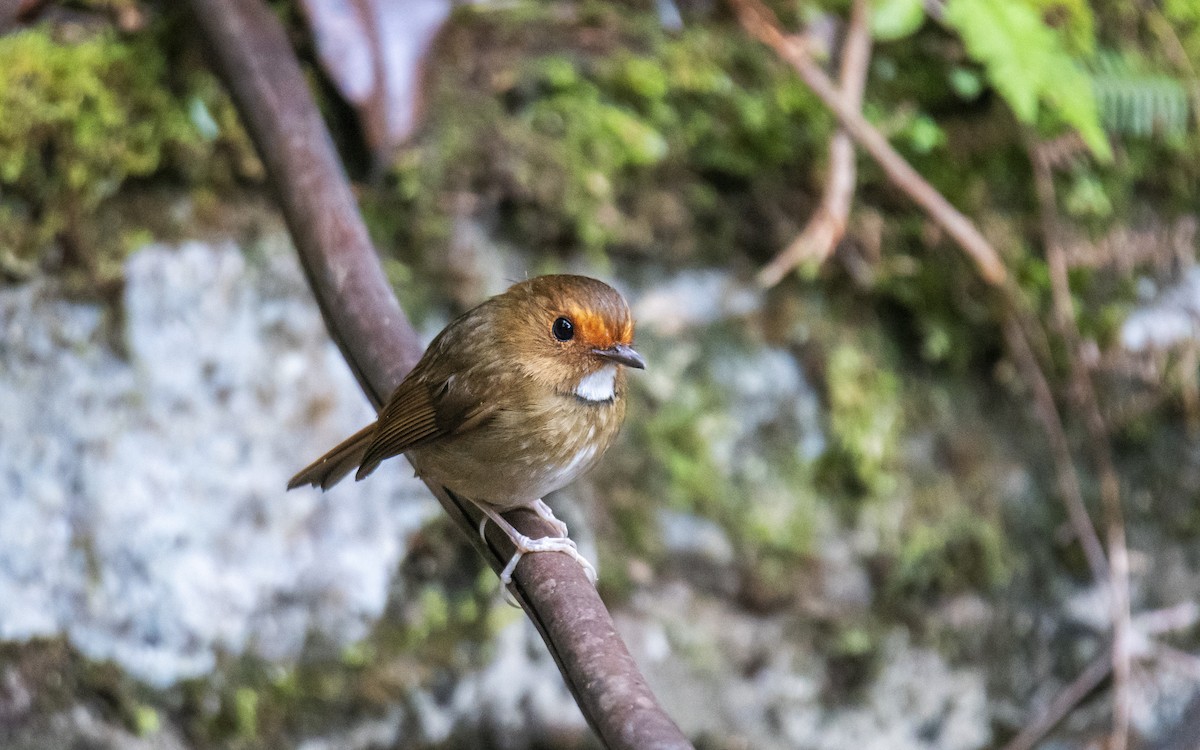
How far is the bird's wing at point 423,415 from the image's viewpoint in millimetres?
2230

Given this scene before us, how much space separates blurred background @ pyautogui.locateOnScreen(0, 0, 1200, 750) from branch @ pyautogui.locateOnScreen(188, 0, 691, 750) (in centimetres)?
34

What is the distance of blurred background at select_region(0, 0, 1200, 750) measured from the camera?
8.89 ft

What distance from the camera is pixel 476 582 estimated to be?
2879 millimetres

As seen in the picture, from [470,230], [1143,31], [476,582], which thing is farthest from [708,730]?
[1143,31]

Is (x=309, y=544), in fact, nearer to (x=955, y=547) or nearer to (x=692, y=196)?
(x=692, y=196)

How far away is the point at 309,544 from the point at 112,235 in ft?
2.74

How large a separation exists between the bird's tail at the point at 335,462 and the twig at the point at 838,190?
124cm

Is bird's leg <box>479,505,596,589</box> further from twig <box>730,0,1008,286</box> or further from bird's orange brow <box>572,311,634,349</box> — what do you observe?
twig <box>730,0,1008,286</box>

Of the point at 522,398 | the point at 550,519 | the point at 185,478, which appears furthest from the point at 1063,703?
the point at 185,478

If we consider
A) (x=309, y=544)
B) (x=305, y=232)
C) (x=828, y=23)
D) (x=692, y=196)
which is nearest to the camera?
(x=305, y=232)

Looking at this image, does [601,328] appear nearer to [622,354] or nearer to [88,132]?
[622,354]

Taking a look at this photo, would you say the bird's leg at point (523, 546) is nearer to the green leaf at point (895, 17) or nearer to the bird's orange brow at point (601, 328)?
the bird's orange brow at point (601, 328)

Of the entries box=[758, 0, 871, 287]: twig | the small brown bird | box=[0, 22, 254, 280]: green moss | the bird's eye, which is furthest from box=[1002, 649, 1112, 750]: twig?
box=[0, 22, 254, 280]: green moss

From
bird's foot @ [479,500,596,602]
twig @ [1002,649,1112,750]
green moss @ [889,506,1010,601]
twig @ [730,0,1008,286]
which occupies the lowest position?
twig @ [1002,649,1112,750]
